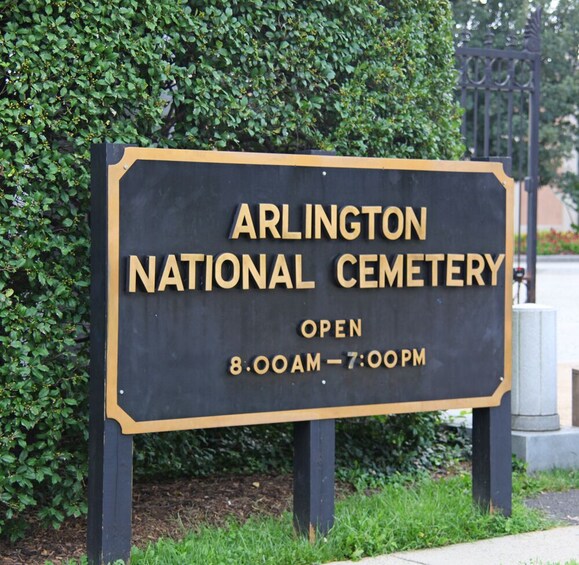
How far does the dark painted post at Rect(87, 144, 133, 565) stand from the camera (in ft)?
16.1

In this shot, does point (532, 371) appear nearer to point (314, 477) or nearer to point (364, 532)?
point (364, 532)

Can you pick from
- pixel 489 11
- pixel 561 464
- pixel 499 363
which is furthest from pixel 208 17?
pixel 489 11

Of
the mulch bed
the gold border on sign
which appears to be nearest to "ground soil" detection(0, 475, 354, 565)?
the mulch bed

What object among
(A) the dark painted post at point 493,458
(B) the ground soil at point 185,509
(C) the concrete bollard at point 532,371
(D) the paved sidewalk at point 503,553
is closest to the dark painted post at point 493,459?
(A) the dark painted post at point 493,458

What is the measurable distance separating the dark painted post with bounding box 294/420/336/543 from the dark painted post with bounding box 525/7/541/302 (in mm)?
6979

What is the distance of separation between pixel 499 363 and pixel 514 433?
5.14 ft

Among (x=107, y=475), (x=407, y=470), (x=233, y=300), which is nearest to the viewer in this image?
(x=107, y=475)

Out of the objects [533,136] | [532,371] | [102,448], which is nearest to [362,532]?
[102,448]

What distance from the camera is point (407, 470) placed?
23.7 ft

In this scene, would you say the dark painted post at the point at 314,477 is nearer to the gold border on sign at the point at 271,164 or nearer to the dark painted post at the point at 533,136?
the gold border on sign at the point at 271,164

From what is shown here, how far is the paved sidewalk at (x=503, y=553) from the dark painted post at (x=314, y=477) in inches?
11.0

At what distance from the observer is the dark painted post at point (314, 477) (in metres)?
5.48

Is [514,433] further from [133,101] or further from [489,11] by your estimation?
[489,11]

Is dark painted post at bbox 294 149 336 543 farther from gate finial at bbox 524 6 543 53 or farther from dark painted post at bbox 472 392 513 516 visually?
gate finial at bbox 524 6 543 53
